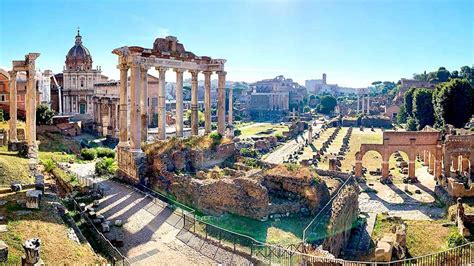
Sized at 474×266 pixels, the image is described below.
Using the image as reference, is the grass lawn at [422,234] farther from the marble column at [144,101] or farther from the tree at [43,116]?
the tree at [43,116]

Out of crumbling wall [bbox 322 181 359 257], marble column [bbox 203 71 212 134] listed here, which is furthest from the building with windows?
crumbling wall [bbox 322 181 359 257]

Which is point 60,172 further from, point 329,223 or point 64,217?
point 329,223

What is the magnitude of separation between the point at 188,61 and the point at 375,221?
51.9 ft

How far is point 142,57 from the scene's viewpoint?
23859 mm

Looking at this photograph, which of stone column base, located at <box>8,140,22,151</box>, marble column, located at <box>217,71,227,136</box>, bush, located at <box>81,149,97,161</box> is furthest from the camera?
bush, located at <box>81,149,97,161</box>

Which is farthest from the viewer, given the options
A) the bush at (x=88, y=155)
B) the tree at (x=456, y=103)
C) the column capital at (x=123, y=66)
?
the tree at (x=456, y=103)

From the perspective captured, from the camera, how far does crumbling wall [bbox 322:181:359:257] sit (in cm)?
1866

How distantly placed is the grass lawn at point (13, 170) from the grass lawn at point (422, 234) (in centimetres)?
1848

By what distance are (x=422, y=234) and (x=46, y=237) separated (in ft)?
65.0

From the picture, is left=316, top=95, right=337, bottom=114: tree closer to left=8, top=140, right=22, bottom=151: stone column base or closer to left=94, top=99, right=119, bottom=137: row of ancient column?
left=94, top=99, right=119, bottom=137: row of ancient column

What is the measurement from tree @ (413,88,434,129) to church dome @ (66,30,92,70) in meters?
46.2

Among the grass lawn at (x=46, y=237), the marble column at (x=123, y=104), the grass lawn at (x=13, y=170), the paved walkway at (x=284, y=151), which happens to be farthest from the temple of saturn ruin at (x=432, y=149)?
the grass lawn at (x=46, y=237)

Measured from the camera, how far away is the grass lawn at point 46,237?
11.7 m

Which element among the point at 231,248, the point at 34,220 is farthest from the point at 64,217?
the point at 231,248
